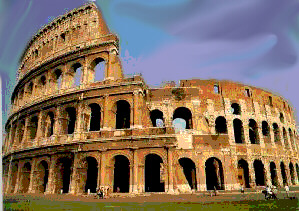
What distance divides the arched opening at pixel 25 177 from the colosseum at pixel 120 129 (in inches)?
3.0

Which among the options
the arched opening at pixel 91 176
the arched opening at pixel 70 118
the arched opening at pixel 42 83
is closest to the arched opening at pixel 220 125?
the arched opening at pixel 91 176

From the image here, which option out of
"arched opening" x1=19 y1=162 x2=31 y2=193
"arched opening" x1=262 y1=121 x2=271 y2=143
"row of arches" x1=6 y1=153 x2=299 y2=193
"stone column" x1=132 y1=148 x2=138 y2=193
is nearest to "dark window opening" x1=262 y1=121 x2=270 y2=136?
"arched opening" x1=262 y1=121 x2=271 y2=143

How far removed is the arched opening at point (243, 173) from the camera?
20656 mm

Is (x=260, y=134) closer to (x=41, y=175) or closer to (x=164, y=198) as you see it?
(x=164, y=198)

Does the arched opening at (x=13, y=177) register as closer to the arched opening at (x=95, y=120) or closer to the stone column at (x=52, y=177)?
the stone column at (x=52, y=177)

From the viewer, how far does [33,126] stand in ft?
68.1

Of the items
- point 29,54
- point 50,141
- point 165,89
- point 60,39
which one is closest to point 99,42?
→ point 60,39

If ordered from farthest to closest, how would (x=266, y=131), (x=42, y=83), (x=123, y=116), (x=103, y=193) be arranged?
(x=266, y=131) → (x=42, y=83) → (x=123, y=116) → (x=103, y=193)

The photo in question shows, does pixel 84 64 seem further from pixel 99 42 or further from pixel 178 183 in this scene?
pixel 178 183

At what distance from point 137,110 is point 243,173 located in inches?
462

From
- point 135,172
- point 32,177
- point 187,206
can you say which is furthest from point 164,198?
point 32,177

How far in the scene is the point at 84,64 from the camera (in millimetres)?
19375

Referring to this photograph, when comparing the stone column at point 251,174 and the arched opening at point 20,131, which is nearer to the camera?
the stone column at point 251,174

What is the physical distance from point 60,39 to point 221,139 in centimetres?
1716
